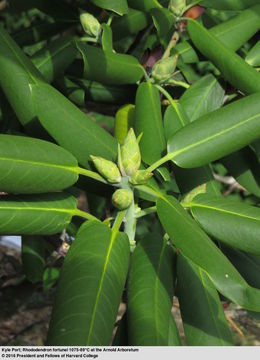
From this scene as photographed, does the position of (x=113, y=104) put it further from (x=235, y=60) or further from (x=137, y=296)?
(x=137, y=296)

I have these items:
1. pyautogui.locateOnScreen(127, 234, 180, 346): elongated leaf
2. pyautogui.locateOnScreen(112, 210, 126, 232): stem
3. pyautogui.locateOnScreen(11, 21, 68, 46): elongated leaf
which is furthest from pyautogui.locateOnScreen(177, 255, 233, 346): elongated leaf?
pyautogui.locateOnScreen(11, 21, 68, 46): elongated leaf

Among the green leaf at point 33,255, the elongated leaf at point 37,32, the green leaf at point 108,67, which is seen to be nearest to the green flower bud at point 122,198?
the green leaf at point 108,67

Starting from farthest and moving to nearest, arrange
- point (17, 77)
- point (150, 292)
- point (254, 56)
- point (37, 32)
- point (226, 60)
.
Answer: point (37, 32), point (254, 56), point (226, 60), point (17, 77), point (150, 292)

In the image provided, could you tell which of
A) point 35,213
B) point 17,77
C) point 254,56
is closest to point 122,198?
point 35,213

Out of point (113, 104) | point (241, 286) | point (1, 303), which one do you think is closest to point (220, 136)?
point (241, 286)

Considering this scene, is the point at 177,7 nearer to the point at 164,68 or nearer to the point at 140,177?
the point at 164,68
